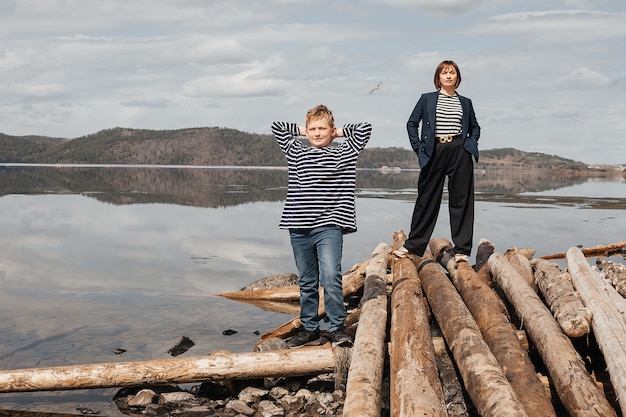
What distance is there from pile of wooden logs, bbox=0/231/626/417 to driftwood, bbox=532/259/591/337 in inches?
0.5

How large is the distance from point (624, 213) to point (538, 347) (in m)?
20.8

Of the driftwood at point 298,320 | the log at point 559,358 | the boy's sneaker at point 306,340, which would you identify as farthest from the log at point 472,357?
the driftwood at point 298,320

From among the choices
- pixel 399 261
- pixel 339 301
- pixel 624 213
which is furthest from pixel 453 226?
pixel 624 213

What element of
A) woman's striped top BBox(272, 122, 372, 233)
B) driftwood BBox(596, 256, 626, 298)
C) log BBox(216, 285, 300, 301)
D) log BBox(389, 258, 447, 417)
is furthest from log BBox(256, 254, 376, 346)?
driftwood BBox(596, 256, 626, 298)

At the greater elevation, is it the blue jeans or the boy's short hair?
the boy's short hair

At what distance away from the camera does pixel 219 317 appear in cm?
849

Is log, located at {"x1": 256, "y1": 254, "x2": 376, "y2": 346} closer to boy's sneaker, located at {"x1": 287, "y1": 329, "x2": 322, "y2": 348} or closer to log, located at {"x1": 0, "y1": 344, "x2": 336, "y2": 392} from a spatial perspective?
boy's sneaker, located at {"x1": 287, "y1": 329, "x2": 322, "y2": 348}

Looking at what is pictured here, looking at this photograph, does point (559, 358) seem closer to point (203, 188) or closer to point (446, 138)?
point (446, 138)

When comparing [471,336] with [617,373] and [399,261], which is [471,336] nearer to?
[617,373]

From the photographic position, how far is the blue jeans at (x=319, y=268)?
6047mm

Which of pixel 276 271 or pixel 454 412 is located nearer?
pixel 454 412

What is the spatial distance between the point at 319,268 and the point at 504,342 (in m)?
1.77

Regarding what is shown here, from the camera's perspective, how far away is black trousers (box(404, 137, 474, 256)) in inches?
324

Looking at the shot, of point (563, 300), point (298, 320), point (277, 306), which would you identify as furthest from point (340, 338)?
point (277, 306)
